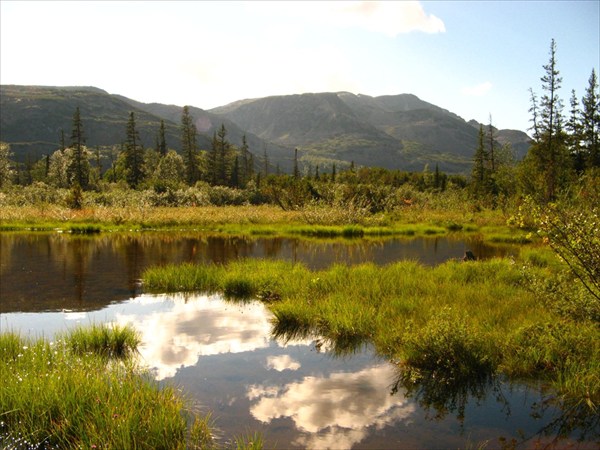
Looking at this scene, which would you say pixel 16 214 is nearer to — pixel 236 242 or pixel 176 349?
pixel 236 242

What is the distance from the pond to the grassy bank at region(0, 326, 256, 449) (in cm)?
64

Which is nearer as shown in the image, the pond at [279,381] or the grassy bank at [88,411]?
the grassy bank at [88,411]

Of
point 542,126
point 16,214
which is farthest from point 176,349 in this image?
point 542,126

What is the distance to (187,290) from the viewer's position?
14.5 meters

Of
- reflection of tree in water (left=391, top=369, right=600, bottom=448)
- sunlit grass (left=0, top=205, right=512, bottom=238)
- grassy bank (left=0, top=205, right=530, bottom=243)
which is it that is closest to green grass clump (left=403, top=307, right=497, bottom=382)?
reflection of tree in water (left=391, top=369, right=600, bottom=448)

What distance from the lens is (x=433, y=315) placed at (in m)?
9.10

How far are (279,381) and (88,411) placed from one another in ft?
10.1

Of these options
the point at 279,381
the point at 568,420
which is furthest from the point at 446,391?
the point at 279,381

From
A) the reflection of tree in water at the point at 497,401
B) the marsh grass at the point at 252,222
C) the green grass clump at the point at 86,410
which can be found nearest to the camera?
the green grass clump at the point at 86,410

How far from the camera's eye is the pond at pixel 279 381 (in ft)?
19.8

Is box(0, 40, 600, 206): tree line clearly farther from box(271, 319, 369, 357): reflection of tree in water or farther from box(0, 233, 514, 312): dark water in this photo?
box(271, 319, 369, 357): reflection of tree in water

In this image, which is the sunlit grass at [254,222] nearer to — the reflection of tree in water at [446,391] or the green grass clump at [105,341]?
the green grass clump at [105,341]

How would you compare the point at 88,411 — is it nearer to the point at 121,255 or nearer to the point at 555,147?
the point at 121,255

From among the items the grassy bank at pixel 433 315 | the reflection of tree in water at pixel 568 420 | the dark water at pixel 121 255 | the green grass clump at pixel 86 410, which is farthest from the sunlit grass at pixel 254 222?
the green grass clump at pixel 86 410
